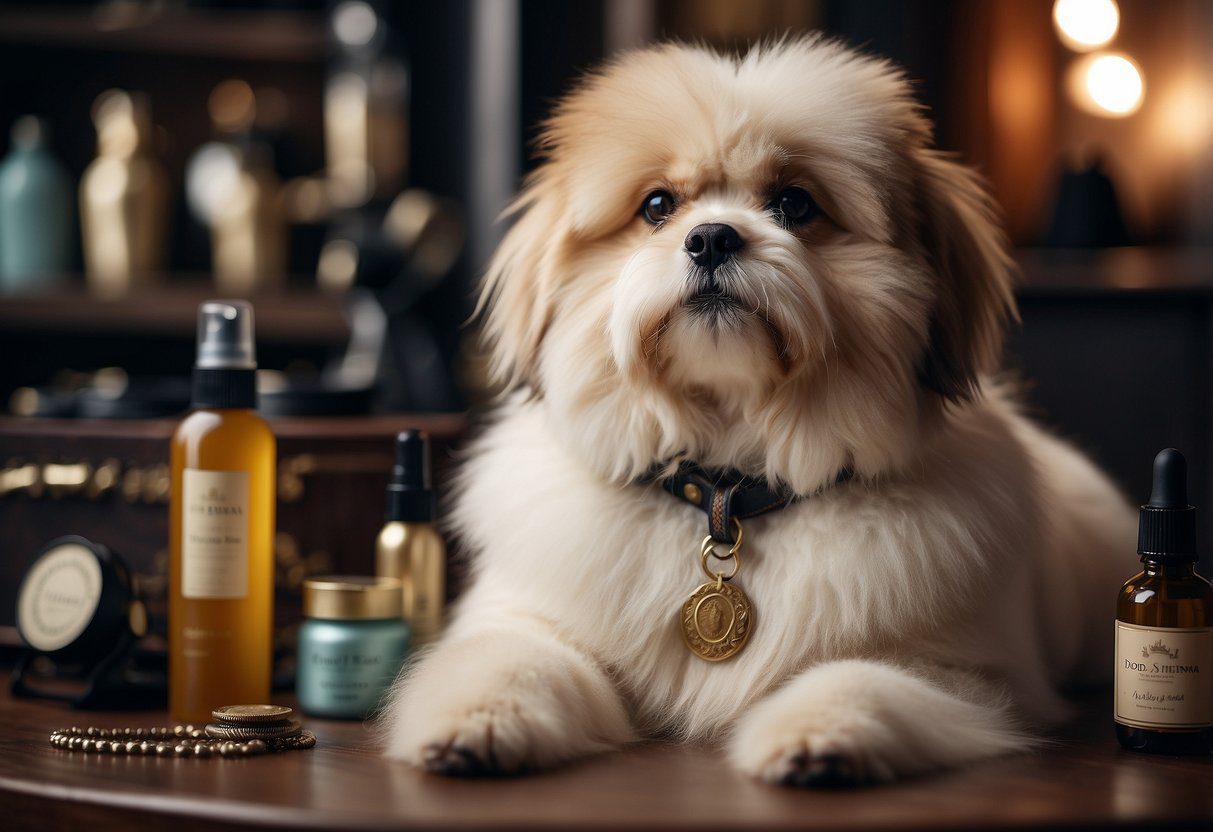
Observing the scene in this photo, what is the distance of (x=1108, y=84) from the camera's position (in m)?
3.20

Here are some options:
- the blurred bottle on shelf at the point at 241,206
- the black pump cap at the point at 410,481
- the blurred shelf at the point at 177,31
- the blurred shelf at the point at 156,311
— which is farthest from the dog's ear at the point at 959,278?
the blurred shelf at the point at 177,31

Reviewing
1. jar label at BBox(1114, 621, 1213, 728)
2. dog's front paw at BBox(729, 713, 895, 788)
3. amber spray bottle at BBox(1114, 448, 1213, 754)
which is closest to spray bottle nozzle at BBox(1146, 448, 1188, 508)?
amber spray bottle at BBox(1114, 448, 1213, 754)

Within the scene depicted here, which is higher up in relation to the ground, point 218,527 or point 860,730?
point 218,527

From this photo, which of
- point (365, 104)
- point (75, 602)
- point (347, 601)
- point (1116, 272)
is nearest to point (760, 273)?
point (347, 601)

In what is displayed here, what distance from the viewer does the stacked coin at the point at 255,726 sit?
1.13 metres

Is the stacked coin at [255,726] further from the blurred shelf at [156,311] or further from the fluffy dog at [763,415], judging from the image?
the blurred shelf at [156,311]

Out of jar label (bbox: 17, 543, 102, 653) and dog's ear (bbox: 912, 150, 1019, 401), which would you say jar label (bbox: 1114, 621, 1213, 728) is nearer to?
dog's ear (bbox: 912, 150, 1019, 401)

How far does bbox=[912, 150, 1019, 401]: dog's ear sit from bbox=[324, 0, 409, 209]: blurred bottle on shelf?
2.06 metres

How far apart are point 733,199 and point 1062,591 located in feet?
1.86

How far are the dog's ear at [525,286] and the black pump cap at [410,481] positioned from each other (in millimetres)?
109

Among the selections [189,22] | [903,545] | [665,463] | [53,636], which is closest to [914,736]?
[903,545]

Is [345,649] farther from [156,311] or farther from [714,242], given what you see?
[156,311]

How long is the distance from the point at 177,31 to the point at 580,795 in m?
2.60

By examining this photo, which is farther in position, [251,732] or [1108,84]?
[1108,84]
